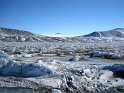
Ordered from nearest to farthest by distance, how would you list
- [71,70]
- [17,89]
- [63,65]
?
[17,89], [71,70], [63,65]

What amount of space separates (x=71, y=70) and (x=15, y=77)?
4386 millimetres

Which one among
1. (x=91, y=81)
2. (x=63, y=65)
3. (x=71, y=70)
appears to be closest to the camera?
(x=91, y=81)

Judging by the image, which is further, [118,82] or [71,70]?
[71,70]

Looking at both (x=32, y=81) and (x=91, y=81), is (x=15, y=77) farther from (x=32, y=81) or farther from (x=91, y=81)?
(x=91, y=81)

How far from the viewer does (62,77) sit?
1875 cm

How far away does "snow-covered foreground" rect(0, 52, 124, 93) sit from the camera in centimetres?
→ 1791

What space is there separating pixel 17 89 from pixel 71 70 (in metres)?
4.92

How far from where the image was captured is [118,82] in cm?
1917

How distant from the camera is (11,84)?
18.2 m

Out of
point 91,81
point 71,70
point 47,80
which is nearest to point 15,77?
point 47,80

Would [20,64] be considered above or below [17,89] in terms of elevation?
above

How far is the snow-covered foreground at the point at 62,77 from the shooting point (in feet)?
58.7

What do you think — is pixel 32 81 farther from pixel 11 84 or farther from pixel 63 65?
pixel 63 65

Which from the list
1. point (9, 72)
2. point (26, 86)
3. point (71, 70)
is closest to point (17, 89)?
point (26, 86)
